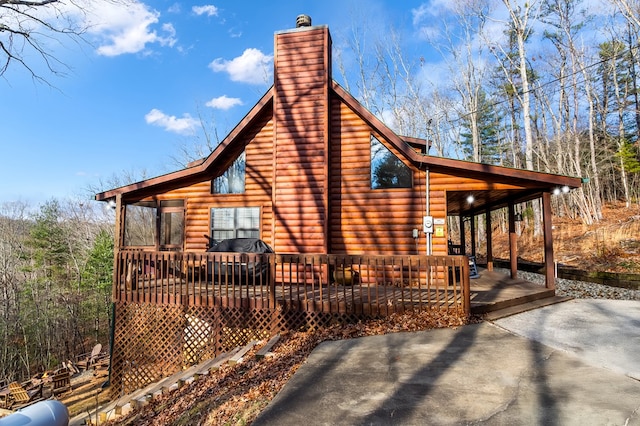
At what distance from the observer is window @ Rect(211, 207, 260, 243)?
9388mm

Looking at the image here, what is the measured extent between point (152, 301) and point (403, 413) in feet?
18.7

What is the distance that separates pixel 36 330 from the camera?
1909 centimetres

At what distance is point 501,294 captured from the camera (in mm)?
6965

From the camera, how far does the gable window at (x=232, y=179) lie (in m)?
9.64

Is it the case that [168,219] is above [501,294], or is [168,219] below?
above

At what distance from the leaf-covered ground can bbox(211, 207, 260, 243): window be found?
13.3 feet

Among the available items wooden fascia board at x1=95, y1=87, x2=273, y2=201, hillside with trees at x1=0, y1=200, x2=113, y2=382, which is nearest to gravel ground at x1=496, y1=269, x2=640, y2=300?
wooden fascia board at x1=95, y1=87, x2=273, y2=201

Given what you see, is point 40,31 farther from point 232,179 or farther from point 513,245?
point 513,245

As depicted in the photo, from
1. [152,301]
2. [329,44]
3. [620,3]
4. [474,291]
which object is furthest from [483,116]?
[152,301]

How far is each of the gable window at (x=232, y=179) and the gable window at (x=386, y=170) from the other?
3648 mm

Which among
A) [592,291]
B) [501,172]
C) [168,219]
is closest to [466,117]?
[592,291]

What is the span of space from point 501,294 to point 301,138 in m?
5.85

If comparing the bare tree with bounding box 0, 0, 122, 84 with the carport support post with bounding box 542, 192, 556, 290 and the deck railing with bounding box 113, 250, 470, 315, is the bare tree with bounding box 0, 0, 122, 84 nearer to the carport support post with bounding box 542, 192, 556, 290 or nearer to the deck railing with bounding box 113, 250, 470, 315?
the deck railing with bounding box 113, 250, 470, 315

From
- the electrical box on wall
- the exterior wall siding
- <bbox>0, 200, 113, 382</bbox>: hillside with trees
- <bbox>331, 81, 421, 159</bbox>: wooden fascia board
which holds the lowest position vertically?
<bbox>0, 200, 113, 382</bbox>: hillside with trees
